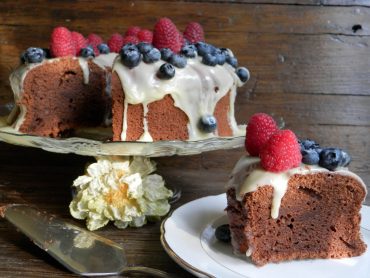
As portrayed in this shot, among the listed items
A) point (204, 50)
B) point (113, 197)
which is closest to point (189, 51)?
point (204, 50)

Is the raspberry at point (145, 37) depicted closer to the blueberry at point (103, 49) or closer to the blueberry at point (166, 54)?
the blueberry at point (103, 49)

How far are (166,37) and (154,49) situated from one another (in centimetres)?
12

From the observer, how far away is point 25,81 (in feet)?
6.72

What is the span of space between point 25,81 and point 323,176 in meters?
1.14

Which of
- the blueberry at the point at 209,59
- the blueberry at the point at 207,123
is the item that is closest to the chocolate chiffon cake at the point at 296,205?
the blueberry at the point at 207,123

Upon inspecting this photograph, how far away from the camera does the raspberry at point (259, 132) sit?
1376 millimetres

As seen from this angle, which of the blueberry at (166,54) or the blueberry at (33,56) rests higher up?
the blueberry at (166,54)

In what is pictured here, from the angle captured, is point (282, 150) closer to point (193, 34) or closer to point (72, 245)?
point (72, 245)

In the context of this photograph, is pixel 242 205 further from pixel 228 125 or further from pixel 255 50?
pixel 255 50

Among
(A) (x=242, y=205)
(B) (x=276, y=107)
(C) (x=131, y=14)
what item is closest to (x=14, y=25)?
(C) (x=131, y=14)

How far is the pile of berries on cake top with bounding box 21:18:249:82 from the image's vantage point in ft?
5.91

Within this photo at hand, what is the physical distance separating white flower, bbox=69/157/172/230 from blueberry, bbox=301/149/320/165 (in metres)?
0.47

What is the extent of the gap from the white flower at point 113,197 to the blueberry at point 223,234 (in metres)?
0.30

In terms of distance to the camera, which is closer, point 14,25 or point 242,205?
point 242,205
